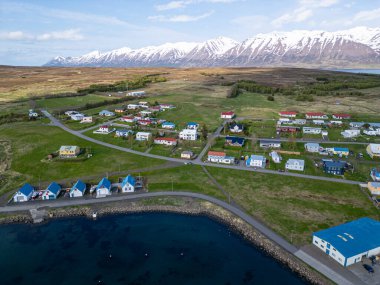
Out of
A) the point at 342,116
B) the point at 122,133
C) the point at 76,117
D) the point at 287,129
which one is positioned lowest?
the point at 287,129

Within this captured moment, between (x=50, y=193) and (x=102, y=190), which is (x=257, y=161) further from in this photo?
(x=50, y=193)

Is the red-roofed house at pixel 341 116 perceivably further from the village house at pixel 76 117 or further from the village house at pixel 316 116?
the village house at pixel 76 117

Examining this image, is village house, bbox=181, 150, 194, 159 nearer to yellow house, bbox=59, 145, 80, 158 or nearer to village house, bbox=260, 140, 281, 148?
village house, bbox=260, 140, 281, 148

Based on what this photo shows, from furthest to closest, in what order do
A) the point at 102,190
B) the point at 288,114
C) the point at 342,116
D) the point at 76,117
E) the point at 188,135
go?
1. the point at 288,114
2. the point at 342,116
3. the point at 76,117
4. the point at 188,135
5. the point at 102,190

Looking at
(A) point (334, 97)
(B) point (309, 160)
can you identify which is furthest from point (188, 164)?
(A) point (334, 97)

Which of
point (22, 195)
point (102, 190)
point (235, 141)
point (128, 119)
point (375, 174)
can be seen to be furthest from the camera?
point (128, 119)

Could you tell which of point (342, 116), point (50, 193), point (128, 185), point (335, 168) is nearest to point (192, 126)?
point (128, 185)

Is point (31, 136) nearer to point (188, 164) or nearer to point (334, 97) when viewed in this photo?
point (188, 164)
